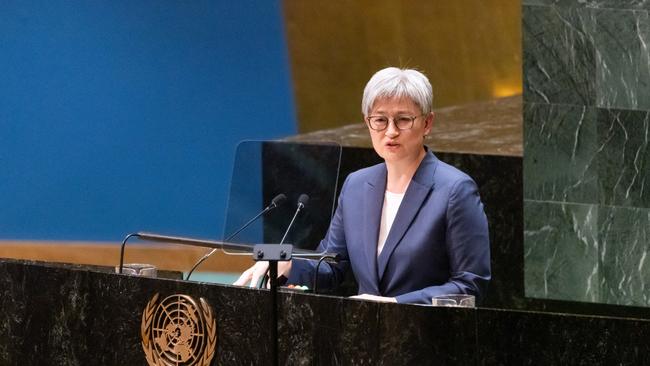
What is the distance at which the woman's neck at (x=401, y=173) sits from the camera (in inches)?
142

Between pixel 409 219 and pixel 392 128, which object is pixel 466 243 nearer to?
pixel 409 219

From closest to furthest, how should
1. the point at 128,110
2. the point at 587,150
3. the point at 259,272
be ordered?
1. the point at 259,272
2. the point at 587,150
3. the point at 128,110

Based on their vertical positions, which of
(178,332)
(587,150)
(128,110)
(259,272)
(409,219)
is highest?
(128,110)

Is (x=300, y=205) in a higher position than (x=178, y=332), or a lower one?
higher

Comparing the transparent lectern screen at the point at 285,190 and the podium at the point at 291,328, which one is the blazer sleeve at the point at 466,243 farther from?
the podium at the point at 291,328

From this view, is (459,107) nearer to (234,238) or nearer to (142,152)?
(142,152)

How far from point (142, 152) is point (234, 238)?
419 cm

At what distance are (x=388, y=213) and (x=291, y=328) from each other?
61cm

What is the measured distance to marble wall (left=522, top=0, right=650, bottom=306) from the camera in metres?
5.64

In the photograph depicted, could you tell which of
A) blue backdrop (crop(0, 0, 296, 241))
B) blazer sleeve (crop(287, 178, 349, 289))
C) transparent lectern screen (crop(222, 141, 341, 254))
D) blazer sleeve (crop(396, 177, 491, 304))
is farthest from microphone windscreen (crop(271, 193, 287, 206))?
blue backdrop (crop(0, 0, 296, 241))

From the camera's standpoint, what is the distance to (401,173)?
142 inches

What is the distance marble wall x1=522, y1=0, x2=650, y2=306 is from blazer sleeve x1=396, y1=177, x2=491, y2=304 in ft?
7.68

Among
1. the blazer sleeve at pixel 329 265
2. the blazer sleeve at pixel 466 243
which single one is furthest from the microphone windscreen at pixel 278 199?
the blazer sleeve at pixel 466 243

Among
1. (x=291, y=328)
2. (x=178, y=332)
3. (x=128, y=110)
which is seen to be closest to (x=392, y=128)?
(x=291, y=328)
